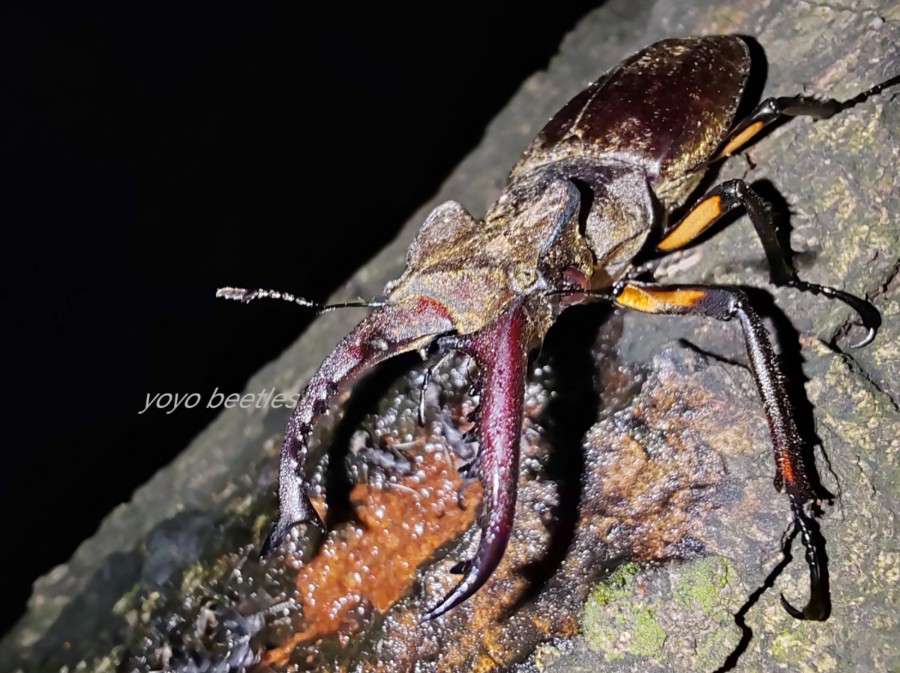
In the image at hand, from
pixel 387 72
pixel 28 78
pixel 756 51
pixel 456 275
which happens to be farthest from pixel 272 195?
pixel 756 51

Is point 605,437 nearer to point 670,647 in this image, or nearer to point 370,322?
point 670,647

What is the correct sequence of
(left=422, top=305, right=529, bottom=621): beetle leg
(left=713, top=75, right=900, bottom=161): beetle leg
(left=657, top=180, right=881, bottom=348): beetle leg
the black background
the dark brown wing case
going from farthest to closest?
the dark brown wing case
(left=713, top=75, right=900, bottom=161): beetle leg
the black background
(left=657, top=180, right=881, bottom=348): beetle leg
(left=422, top=305, right=529, bottom=621): beetle leg

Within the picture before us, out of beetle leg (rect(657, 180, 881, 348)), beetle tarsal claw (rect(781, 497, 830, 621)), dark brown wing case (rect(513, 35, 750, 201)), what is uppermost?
dark brown wing case (rect(513, 35, 750, 201))

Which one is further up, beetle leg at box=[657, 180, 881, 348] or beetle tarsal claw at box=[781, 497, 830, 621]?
beetle leg at box=[657, 180, 881, 348]

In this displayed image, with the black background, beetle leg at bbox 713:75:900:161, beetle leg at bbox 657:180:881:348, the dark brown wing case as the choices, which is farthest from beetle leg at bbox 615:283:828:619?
the black background

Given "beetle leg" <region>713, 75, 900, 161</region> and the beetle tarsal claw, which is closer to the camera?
the beetle tarsal claw

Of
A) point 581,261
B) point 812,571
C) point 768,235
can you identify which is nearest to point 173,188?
point 581,261

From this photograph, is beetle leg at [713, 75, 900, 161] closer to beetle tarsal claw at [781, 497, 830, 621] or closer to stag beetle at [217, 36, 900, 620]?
stag beetle at [217, 36, 900, 620]
